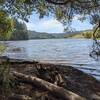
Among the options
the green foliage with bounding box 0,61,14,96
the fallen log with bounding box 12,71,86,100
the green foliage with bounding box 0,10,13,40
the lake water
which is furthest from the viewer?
the lake water

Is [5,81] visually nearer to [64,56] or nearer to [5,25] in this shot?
[5,25]

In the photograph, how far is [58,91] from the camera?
12211 millimetres

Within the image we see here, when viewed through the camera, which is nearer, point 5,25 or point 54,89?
point 54,89

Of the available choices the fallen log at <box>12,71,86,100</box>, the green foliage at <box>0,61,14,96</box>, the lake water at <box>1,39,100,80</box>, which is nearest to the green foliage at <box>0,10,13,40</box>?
the lake water at <box>1,39,100,80</box>

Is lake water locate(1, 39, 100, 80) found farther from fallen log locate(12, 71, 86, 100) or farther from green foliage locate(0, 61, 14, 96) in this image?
green foliage locate(0, 61, 14, 96)

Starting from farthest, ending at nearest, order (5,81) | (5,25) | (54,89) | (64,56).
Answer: (64,56) < (5,25) < (54,89) < (5,81)

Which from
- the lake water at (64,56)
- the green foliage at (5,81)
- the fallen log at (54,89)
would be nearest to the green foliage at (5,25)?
the lake water at (64,56)

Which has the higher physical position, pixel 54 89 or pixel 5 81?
pixel 5 81

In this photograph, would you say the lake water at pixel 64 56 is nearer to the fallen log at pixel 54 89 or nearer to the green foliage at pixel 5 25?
the green foliage at pixel 5 25

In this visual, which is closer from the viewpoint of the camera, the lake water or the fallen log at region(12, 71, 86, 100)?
the fallen log at region(12, 71, 86, 100)

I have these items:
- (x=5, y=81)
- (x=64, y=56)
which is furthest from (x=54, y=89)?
(x=64, y=56)

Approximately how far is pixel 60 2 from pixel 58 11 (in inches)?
53.1

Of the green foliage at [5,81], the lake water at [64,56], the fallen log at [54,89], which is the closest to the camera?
the green foliage at [5,81]

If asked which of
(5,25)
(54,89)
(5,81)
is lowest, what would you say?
(54,89)
